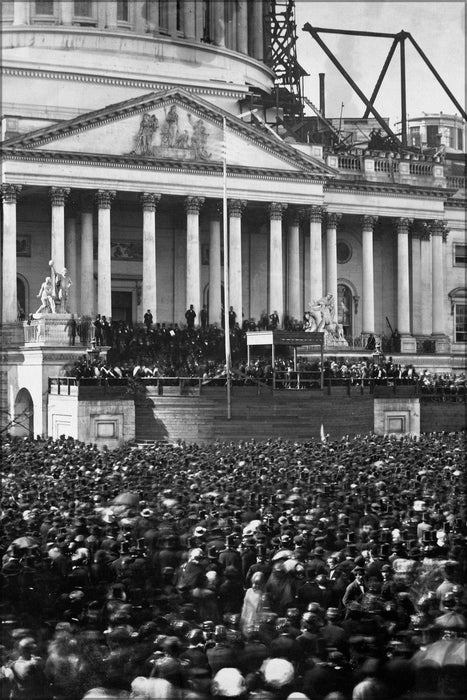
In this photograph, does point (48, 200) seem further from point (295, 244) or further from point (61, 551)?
point (61, 551)

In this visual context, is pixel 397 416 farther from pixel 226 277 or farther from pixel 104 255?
pixel 104 255

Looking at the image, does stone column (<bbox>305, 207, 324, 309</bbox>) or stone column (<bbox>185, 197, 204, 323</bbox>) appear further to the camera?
stone column (<bbox>305, 207, 324, 309</bbox>)

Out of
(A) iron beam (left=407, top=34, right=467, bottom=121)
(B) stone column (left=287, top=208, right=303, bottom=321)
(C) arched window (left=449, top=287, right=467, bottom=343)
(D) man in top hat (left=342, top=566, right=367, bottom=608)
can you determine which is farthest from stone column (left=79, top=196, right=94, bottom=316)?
(D) man in top hat (left=342, top=566, right=367, bottom=608)

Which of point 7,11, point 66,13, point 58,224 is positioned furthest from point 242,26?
point 58,224

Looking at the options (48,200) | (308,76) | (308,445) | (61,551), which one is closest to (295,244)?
(48,200)

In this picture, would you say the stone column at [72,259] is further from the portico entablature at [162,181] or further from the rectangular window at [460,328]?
the rectangular window at [460,328]

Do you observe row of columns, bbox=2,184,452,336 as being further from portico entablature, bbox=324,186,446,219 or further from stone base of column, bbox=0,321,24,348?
stone base of column, bbox=0,321,24,348
